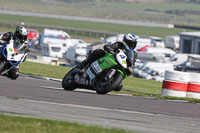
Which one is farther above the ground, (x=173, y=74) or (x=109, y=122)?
(x=109, y=122)

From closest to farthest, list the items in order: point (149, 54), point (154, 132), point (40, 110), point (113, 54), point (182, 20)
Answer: point (154, 132), point (40, 110), point (113, 54), point (149, 54), point (182, 20)

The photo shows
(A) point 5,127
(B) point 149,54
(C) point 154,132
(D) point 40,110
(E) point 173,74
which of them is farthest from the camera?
(B) point 149,54

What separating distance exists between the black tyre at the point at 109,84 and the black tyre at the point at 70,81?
68 centimetres

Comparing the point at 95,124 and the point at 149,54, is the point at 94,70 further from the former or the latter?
the point at 149,54

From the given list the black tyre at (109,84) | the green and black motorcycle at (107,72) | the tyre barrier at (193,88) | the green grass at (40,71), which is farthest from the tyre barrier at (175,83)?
the green grass at (40,71)

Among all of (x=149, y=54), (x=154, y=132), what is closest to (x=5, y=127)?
(x=154, y=132)

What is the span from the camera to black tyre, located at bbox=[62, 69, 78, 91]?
12.8 meters

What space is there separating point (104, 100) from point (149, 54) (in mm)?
41123

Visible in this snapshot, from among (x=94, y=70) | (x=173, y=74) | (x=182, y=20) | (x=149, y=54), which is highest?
(x=94, y=70)

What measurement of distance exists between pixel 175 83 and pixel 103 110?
630 cm

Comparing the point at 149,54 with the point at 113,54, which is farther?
the point at 149,54

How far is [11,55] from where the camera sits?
13344mm

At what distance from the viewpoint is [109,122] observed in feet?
26.2

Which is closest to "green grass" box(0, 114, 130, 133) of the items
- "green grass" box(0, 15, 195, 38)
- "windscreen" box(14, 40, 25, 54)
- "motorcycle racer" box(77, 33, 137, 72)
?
"motorcycle racer" box(77, 33, 137, 72)
